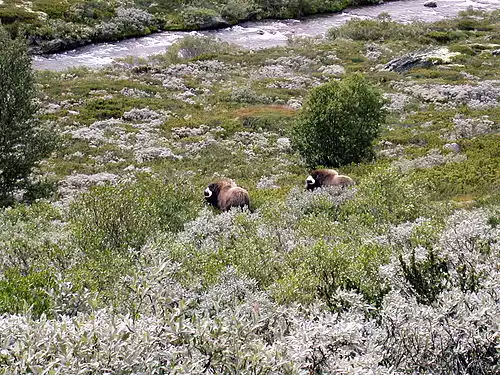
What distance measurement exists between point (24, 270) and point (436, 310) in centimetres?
751

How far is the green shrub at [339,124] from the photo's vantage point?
25.0m

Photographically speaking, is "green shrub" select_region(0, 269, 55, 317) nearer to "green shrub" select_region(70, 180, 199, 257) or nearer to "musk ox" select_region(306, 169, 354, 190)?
"green shrub" select_region(70, 180, 199, 257)

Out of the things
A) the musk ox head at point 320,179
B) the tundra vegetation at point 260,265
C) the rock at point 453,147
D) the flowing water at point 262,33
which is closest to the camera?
the tundra vegetation at point 260,265

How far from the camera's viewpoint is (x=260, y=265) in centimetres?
898

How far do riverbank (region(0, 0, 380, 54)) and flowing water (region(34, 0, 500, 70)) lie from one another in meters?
2.04

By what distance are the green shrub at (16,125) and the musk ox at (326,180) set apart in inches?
478

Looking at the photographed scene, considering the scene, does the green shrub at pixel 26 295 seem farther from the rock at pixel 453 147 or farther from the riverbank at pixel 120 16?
the riverbank at pixel 120 16

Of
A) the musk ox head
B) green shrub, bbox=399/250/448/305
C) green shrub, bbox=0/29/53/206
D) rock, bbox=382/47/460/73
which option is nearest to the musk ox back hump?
the musk ox head

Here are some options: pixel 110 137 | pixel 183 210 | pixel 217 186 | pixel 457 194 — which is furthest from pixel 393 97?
pixel 183 210

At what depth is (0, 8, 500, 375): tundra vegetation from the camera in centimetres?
447

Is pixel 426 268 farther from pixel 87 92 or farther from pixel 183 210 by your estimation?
pixel 87 92

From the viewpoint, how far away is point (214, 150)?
33906mm

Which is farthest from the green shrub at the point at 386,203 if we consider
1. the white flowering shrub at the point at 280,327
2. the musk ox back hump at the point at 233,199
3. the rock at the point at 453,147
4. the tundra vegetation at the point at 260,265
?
the rock at the point at 453,147

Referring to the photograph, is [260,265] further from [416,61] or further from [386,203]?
[416,61]
